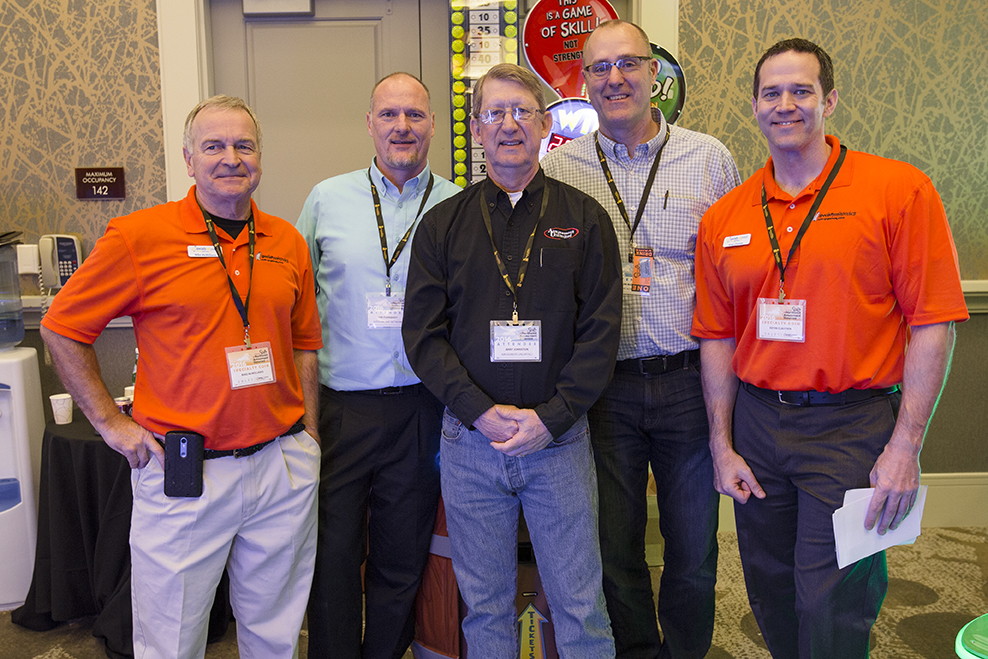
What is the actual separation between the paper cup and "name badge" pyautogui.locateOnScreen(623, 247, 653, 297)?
7.28 ft

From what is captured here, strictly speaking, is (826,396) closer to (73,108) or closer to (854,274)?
(854,274)

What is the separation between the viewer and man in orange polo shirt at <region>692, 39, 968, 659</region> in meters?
1.56

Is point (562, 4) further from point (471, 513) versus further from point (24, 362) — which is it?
point (24, 362)

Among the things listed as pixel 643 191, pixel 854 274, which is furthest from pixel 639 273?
pixel 854 274

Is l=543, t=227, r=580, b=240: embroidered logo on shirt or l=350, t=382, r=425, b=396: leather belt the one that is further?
l=350, t=382, r=425, b=396: leather belt

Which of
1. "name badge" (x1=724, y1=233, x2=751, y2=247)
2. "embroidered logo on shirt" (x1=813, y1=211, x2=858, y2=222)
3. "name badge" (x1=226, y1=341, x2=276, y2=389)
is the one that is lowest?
"name badge" (x1=226, y1=341, x2=276, y2=389)

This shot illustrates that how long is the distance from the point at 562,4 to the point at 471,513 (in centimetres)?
248

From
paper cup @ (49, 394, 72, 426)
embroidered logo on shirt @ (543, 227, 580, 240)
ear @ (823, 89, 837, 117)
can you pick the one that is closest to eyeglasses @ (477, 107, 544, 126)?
embroidered logo on shirt @ (543, 227, 580, 240)

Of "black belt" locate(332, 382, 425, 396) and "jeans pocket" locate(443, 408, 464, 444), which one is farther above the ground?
"black belt" locate(332, 382, 425, 396)

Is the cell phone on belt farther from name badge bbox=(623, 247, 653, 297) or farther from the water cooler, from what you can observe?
the water cooler

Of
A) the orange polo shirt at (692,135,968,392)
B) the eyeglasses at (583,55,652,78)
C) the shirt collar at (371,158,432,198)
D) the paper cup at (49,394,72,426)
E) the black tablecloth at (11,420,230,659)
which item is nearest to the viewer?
the orange polo shirt at (692,135,968,392)

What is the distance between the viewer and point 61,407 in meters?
2.59

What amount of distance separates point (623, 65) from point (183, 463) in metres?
1.64

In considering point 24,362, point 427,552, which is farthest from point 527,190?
point 24,362
